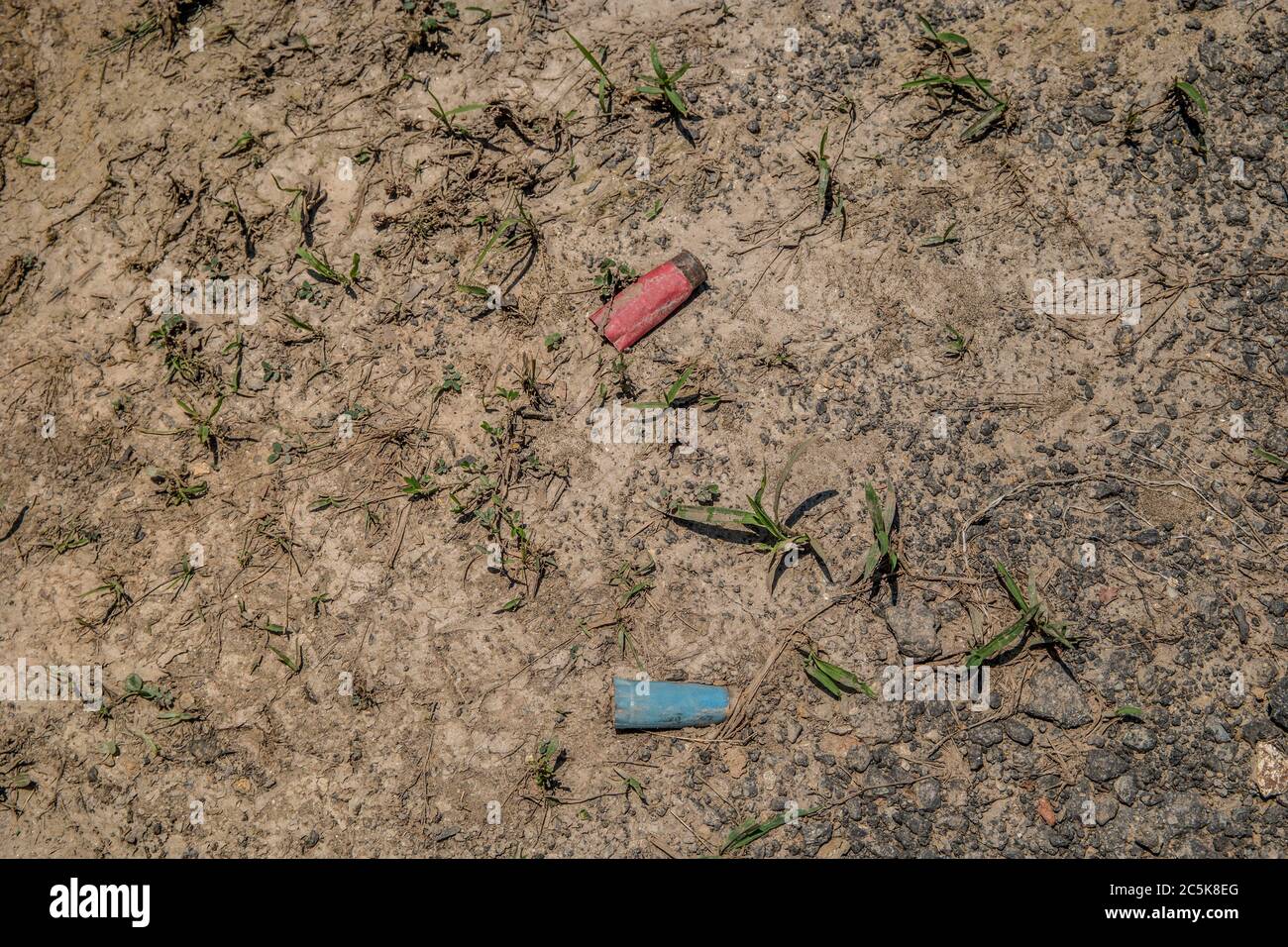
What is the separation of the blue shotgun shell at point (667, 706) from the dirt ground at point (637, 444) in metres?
0.06

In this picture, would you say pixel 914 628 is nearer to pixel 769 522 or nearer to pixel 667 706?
pixel 769 522

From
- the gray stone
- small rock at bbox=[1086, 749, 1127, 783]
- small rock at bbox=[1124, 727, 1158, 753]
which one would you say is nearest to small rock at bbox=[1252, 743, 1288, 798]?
small rock at bbox=[1124, 727, 1158, 753]

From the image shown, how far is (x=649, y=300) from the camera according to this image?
342cm

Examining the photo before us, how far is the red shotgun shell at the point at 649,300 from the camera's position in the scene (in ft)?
11.2

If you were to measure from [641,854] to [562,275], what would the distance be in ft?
7.72

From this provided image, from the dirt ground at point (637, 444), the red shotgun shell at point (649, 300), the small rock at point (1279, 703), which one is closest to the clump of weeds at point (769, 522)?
the dirt ground at point (637, 444)

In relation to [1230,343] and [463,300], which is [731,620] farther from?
[1230,343]

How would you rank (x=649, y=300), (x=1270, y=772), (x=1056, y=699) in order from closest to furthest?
(x=1270, y=772) < (x=1056, y=699) < (x=649, y=300)

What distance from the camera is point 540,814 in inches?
125

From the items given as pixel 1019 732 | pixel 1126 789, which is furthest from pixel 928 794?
pixel 1126 789

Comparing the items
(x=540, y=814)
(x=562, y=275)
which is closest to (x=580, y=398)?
(x=562, y=275)

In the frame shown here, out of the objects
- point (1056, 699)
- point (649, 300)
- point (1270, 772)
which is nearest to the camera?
point (1270, 772)

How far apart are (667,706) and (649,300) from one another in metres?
1.62
